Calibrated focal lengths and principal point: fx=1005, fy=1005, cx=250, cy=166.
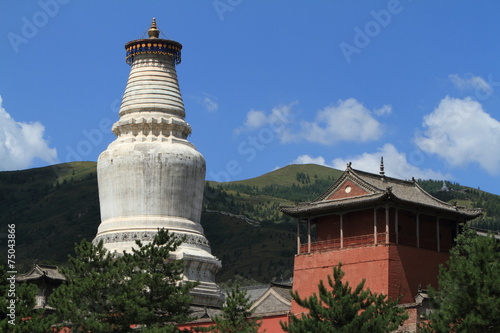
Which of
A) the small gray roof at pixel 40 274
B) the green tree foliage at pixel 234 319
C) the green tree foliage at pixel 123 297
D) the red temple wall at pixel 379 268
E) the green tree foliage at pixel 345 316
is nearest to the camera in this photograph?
the green tree foliage at pixel 345 316

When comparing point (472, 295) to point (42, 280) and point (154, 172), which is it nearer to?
point (154, 172)

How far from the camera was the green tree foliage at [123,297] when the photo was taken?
33.6 meters

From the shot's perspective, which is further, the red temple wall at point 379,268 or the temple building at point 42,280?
the temple building at point 42,280

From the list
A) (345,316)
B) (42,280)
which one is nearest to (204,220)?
(42,280)

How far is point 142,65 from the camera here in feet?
164

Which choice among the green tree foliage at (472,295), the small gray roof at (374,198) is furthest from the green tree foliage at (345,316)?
the small gray roof at (374,198)

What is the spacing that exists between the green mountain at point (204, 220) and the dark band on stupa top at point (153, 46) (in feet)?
168

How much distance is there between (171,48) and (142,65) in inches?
66.3

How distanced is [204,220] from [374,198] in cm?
9228

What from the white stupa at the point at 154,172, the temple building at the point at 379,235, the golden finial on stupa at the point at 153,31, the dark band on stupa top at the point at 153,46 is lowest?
the temple building at the point at 379,235

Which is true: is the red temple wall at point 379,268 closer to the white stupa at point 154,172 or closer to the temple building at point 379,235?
the temple building at point 379,235

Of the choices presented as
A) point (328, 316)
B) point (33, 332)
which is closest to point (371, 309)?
point (328, 316)

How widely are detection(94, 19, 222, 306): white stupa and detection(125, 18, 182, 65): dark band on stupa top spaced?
4 cm

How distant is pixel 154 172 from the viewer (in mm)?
47594
